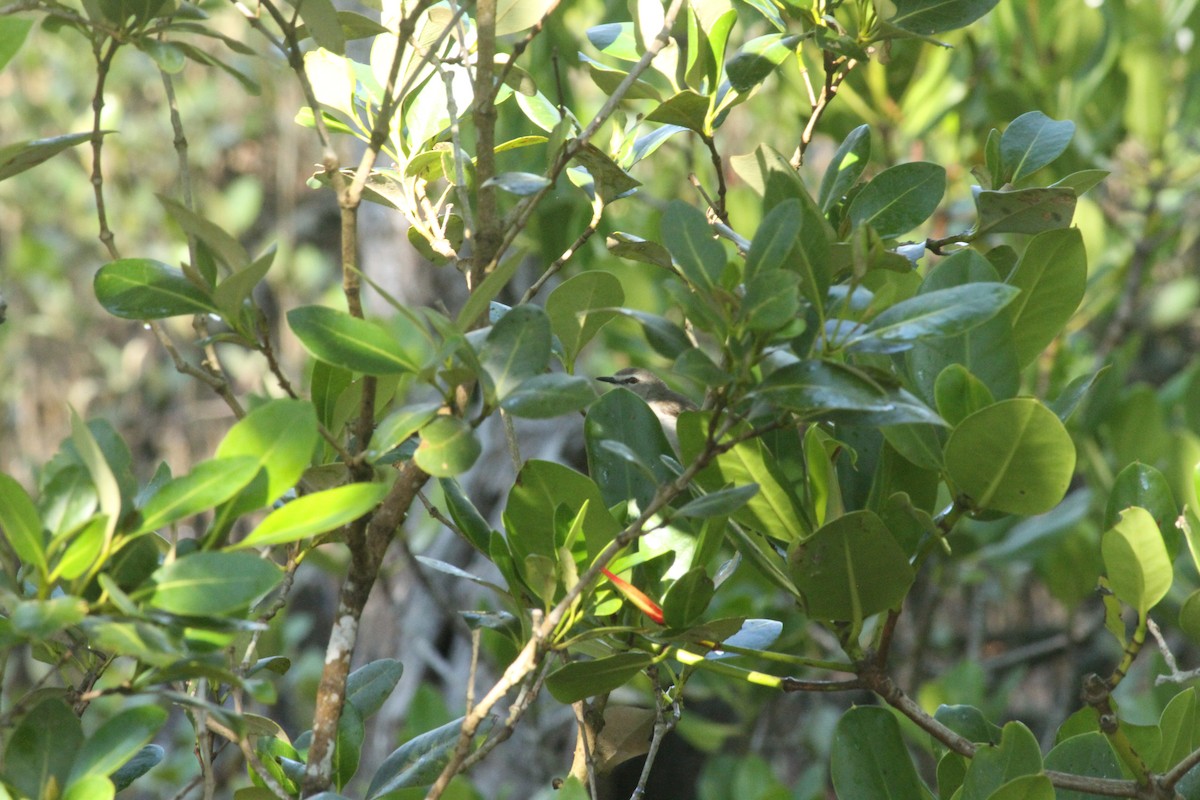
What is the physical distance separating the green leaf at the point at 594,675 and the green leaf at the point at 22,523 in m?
0.37

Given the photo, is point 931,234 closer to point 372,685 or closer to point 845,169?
point 845,169

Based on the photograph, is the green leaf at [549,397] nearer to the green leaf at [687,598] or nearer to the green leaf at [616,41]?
the green leaf at [687,598]

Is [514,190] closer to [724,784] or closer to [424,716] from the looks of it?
[424,716]

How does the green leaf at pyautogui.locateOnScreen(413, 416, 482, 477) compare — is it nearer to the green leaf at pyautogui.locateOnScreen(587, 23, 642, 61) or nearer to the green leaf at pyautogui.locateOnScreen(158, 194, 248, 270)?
the green leaf at pyautogui.locateOnScreen(158, 194, 248, 270)

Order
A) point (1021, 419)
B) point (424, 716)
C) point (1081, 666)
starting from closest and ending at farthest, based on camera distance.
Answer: point (1021, 419), point (424, 716), point (1081, 666)

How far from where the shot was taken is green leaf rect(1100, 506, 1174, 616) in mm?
894

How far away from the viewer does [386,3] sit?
3.38 ft

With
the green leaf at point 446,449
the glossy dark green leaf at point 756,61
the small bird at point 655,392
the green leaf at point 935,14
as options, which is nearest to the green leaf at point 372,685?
the green leaf at point 446,449

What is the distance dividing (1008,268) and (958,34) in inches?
62.2

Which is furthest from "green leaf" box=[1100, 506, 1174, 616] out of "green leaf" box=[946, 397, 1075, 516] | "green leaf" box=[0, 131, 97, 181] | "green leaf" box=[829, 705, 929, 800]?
"green leaf" box=[0, 131, 97, 181]

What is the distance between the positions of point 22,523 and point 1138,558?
80 centimetres

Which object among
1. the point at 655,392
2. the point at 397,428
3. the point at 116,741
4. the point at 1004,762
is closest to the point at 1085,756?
the point at 1004,762

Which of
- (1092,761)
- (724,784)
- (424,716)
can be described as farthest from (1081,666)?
(1092,761)

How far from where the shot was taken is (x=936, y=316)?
72 centimetres
